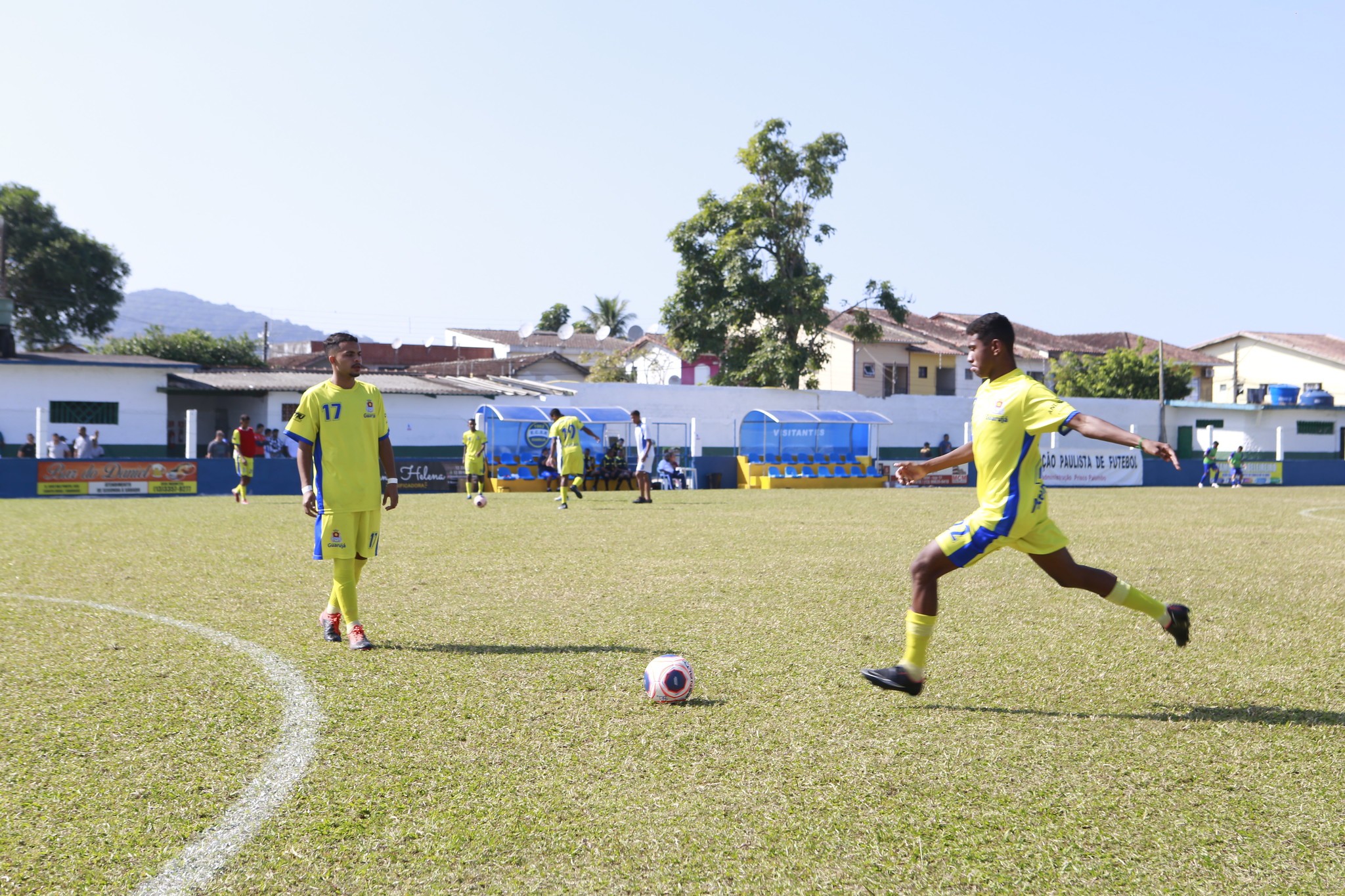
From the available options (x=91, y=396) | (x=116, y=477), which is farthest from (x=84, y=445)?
(x=91, y=396)

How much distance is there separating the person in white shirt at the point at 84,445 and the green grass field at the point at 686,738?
19753 millimetres

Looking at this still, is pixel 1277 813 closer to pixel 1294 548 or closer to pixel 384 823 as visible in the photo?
pixel 384 823

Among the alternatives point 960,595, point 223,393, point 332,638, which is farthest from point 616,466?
point 332,638

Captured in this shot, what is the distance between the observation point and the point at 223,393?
35656 millimetres

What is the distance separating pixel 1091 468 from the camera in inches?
1481

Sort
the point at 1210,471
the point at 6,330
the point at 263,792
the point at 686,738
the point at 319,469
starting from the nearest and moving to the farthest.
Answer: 1. the point at 263,792
2. the point at 686,738
3. the point at 319,469
4. the point at 6,330
5. the point at 1210,471

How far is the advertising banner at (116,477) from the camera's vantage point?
2558 centimetres

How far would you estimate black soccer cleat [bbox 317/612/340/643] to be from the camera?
23.5ft

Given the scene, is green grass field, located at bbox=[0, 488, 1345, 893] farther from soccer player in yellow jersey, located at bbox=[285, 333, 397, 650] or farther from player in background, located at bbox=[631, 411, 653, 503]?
player in background, located at bbox=[631, 411, 653, 503]

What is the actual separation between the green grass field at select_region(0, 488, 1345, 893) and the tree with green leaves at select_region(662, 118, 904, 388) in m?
35.2

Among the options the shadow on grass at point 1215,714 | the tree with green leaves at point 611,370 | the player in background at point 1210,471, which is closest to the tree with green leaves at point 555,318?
the tree with green leaves at point 611,370

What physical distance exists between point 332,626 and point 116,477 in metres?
22.0

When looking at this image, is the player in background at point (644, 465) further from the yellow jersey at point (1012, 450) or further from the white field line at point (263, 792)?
the yellow jersey at point (1012, 450)

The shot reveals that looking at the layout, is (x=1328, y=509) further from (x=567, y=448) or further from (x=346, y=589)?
(x=346, y=589)
